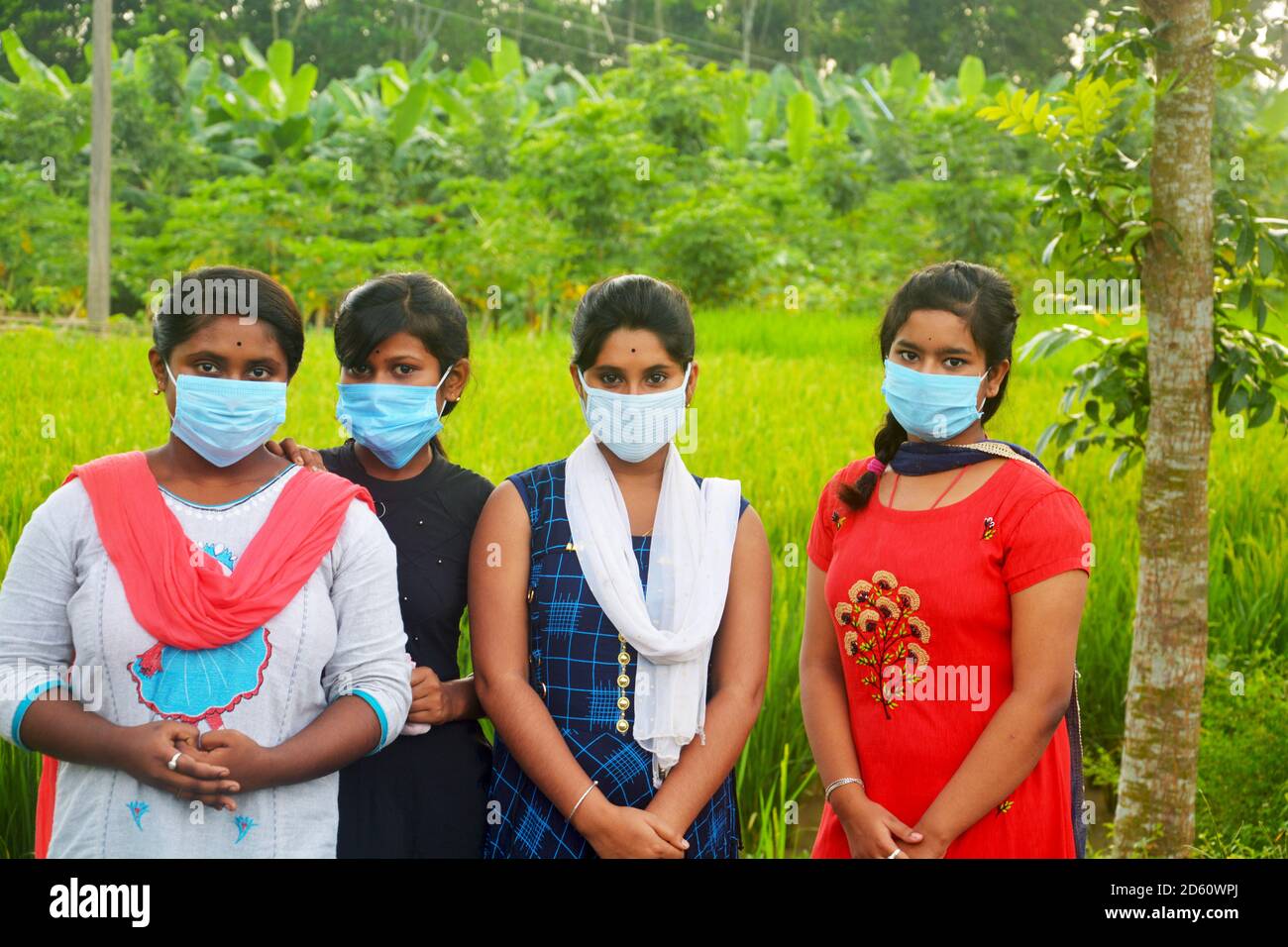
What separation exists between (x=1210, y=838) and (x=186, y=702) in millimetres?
2866

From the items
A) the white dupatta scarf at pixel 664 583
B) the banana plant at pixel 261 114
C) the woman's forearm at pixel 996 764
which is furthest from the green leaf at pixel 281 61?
the woman's forearm at pixel 996 764

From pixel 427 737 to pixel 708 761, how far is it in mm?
497

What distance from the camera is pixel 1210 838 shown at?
3492 mm

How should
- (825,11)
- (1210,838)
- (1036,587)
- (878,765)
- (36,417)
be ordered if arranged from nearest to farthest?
(1036,587) → (878,765) → (1210,838) → (36,417) → (825,11)

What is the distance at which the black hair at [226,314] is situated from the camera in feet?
6.70

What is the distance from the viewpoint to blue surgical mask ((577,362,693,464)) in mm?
2199

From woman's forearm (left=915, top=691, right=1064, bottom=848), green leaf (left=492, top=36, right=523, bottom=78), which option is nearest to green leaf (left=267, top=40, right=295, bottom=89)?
green leaf (left=492, top=36, right=523, bottom=78)

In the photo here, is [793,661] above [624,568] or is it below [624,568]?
below

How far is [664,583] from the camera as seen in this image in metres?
2.18

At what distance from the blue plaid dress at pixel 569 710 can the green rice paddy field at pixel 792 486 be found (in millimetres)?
851

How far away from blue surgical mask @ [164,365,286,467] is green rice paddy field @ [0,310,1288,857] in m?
1.23

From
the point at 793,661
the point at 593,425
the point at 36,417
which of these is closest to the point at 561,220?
the point at 36,417

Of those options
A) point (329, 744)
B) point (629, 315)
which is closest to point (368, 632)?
point (329, 744)
